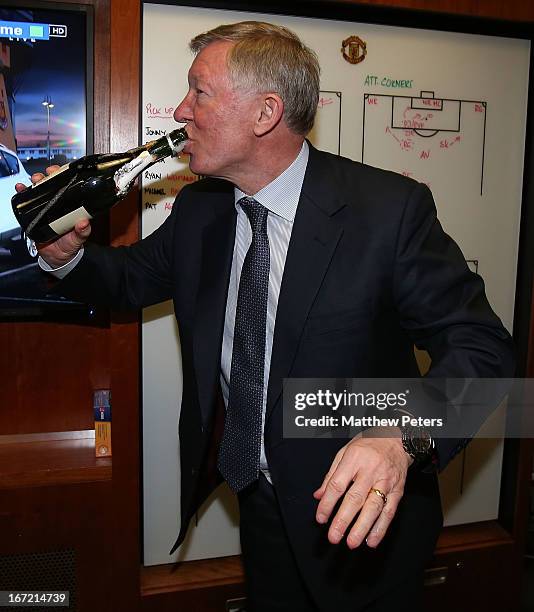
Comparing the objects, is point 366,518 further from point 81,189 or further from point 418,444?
point 81,189

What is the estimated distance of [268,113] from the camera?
50.3 inches

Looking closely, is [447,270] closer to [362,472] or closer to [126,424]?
[362,472]

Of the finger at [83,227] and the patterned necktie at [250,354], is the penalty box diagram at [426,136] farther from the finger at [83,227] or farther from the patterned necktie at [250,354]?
the finger at [83,227]

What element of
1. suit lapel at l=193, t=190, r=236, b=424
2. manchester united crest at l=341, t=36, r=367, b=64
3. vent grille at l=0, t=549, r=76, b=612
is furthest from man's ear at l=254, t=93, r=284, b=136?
vent grille at l=0, t=549, r=76, b=612

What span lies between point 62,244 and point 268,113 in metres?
→ 0.57

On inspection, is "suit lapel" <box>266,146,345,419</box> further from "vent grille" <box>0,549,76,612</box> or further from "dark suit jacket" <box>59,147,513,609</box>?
"vent grille" <box>0,549,76,612</box>

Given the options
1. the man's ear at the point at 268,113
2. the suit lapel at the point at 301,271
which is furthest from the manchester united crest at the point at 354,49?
the suit lapel at the point at 301,271

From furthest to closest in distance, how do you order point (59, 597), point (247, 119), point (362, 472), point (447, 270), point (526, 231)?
point (526, 231) → point (59, 597) → point (247, 119) → point (447, 270) → point (362, 472)

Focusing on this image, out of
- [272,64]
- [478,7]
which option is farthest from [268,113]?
[478,7]

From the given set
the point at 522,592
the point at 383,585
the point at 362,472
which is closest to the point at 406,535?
the point at 383,585

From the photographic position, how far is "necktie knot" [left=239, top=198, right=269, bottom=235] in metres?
1.33

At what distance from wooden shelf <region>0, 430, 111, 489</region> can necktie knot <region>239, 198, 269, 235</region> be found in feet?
2.67

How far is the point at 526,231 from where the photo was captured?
2.05 meters

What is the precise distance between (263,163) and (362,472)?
728 millimetres
